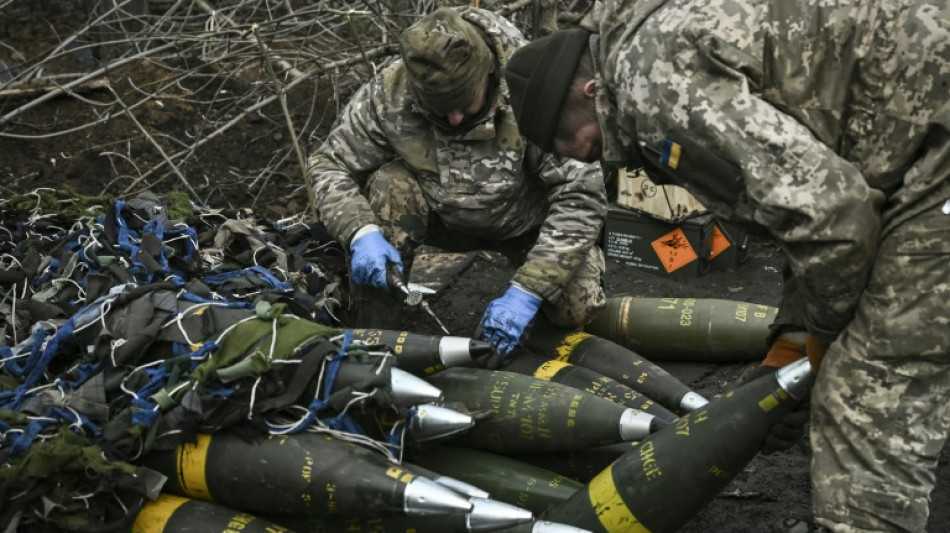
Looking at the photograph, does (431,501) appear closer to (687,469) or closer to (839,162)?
(687,469)

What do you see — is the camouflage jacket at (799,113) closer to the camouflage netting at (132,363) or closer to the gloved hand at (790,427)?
the gloved hand at (790,427)

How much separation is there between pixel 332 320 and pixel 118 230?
1.00m

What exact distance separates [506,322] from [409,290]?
2.44ft

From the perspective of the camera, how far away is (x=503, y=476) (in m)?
3.63

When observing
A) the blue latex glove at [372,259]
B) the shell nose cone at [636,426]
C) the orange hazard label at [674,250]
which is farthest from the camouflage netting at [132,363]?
the orange hazard label at [674,250]

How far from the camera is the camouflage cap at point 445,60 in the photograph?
429 cm

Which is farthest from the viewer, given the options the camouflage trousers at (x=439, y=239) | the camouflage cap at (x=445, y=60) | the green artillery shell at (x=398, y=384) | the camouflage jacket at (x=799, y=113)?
the camouflage trousers at (x=439, y=239)

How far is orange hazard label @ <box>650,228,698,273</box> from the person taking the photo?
579cm

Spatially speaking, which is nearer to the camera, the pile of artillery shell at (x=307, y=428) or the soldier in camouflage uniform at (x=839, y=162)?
the soldier in camouflage uniform at (x=839, y=162)

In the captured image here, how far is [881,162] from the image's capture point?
2.80 metres

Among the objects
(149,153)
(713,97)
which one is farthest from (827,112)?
(149,153)

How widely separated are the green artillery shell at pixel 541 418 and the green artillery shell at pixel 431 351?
0.33 feet

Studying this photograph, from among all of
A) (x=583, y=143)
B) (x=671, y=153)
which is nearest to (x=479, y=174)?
(x=583, y=143)

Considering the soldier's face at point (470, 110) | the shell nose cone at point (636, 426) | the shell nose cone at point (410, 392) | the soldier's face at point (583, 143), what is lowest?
the shell nose cone at point (636, 426)
